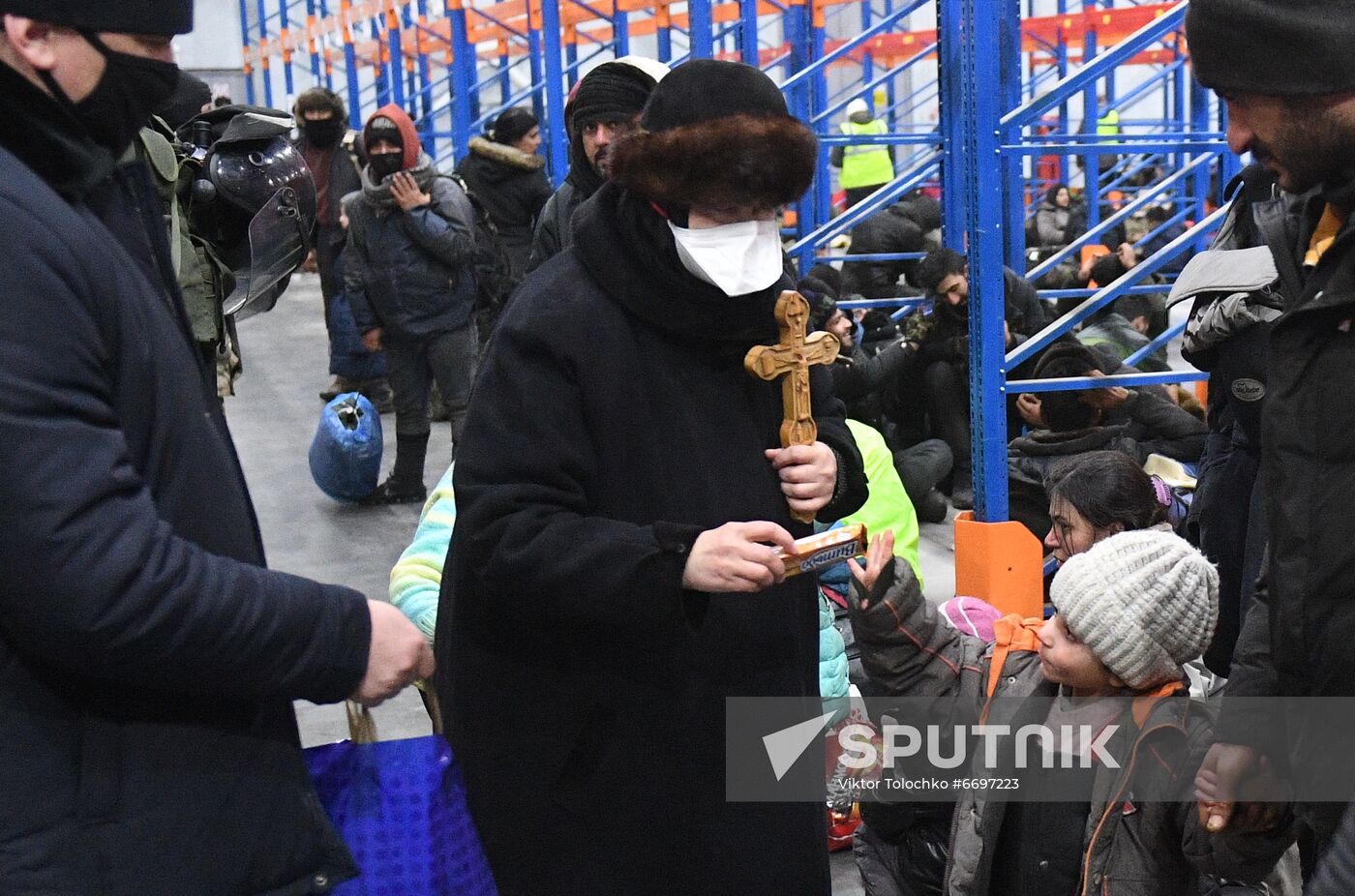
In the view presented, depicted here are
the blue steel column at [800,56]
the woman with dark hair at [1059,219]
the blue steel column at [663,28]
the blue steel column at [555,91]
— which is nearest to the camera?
the blue steel column at [800,56]

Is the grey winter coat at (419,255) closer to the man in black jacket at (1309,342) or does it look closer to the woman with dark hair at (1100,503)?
the woman with dark hair at (1100,503)

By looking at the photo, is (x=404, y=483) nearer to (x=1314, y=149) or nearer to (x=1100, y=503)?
(x=1100, y=503)

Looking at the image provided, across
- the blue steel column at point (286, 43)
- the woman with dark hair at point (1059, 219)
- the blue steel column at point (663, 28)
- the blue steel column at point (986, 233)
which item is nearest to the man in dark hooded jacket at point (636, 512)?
the blue steel column at point (986, 233)

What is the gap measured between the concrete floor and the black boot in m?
0.08

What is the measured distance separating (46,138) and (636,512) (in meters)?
0.87

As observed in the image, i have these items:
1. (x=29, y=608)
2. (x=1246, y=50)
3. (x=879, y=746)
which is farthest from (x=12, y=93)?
(x=879, y=746)

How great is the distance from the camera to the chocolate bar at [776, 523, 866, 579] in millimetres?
1737

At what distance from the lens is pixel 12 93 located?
1.26 meters

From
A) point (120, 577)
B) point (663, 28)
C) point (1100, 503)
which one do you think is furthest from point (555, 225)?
point (663, 28)

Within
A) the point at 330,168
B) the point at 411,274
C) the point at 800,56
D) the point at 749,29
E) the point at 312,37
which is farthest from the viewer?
the point at 312,37

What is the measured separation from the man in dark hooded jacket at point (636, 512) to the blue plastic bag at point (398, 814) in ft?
0.87

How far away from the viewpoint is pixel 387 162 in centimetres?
646

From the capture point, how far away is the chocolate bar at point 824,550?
68.4 inches

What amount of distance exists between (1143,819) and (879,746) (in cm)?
86
